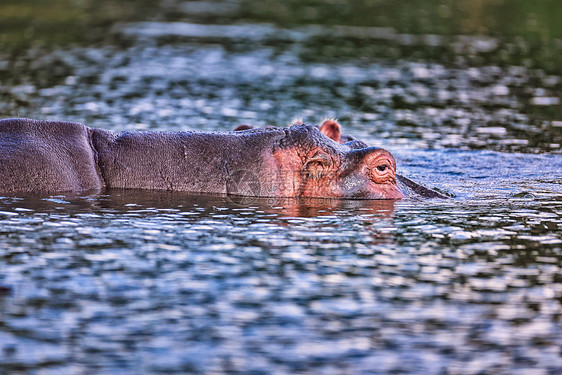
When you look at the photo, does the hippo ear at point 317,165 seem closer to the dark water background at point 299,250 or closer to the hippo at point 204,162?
the hippo at point 204,162

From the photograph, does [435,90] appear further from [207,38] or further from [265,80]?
[207,38]

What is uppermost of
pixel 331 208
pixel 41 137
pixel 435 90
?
pixel 435 90

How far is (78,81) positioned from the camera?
15.5 meters

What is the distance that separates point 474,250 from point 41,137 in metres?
3.68

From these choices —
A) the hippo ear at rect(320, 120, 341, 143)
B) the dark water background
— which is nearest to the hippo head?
the dark water background

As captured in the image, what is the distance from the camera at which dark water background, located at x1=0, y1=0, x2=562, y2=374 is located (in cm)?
489

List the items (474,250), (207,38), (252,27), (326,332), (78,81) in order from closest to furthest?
(326,332) → (474,250) → (78,81) → (207,38) → (252,27)

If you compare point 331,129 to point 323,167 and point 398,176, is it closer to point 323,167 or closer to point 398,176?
point 398,176

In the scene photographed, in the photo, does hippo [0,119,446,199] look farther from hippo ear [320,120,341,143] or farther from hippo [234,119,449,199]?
hippo ear [320,120,341,143]

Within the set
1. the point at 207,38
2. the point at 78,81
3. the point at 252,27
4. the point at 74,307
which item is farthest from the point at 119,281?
the point at 252,27

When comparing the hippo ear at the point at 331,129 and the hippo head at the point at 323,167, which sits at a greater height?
the hippo ear at the point at 331,129

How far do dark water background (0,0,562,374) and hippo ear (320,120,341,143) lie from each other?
1.07 meters

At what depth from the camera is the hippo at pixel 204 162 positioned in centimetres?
819

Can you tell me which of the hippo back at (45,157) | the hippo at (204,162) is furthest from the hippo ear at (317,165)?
the hippo back at (45,157)
